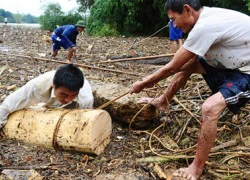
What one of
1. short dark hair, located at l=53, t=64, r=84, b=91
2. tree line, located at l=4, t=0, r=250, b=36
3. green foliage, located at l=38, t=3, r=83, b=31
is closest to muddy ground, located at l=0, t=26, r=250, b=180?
short dark hair, located at l=53, t=64, r=84, b=91

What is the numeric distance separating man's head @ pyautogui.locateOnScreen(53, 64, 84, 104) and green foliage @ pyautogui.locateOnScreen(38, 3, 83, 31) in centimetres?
1885

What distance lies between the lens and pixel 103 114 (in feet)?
10.6

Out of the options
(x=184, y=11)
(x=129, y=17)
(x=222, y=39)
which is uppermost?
(x=184, y=11)

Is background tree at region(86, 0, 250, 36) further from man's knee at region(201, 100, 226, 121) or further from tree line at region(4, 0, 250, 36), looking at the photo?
man's knee at region(201, 100, 226, 121)

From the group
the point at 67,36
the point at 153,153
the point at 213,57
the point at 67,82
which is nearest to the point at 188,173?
the point at 153,153

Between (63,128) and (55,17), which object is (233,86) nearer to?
(63,128)

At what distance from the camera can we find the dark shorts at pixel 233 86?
284 centimetres

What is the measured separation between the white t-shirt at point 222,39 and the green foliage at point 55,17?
19262 millimetres

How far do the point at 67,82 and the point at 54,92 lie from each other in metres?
0.25

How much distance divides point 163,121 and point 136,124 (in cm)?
33

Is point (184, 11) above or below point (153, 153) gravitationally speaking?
above

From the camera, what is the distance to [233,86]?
289cm

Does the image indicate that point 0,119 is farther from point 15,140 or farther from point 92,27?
point 92,27

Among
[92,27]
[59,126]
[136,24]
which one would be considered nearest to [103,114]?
[59,126]
